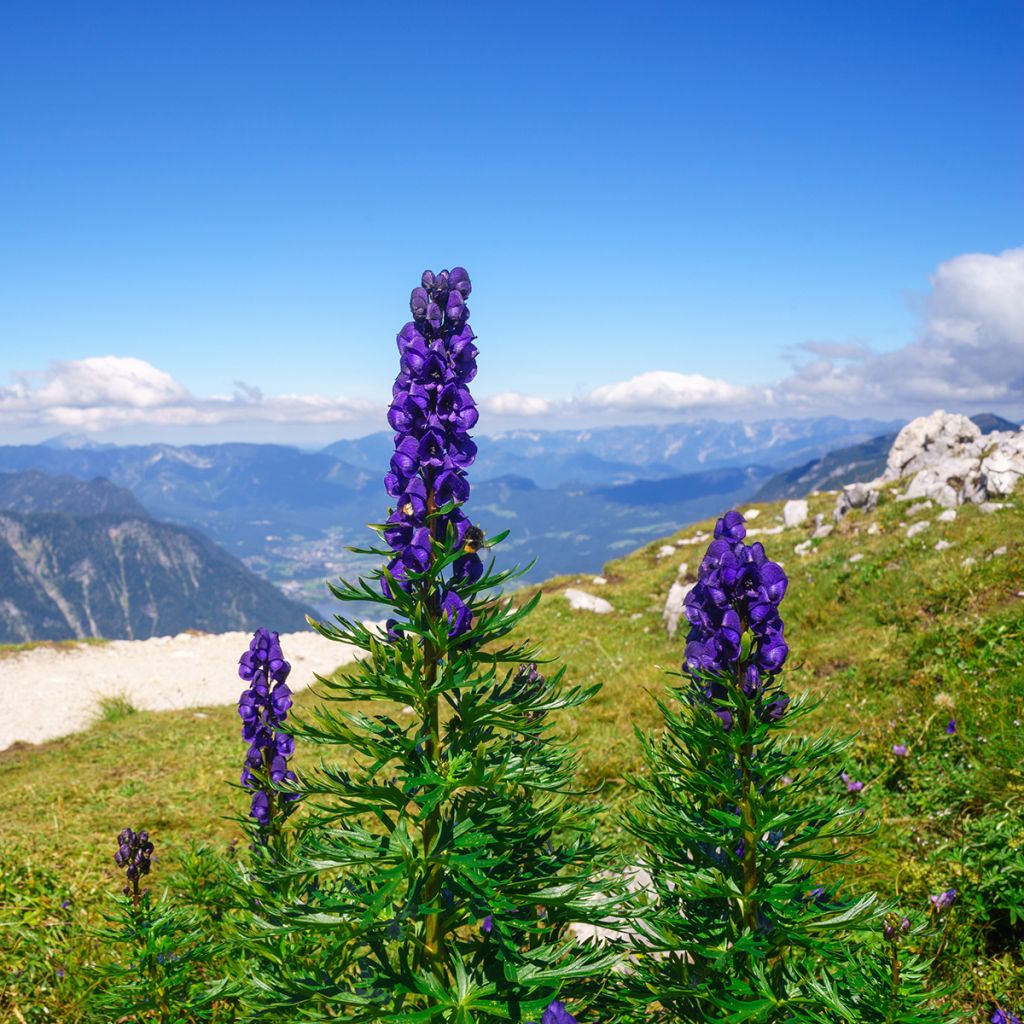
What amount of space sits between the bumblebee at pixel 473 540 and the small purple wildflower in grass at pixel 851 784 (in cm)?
474

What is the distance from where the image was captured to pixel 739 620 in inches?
118

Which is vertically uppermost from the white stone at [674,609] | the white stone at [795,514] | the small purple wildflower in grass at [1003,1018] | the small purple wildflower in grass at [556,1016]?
the small purple wildflower in grass at [556,1016]

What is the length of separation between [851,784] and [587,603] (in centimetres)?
1442

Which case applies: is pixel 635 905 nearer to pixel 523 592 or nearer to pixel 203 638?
pixel 523 592

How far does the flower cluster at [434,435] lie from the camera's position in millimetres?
2900

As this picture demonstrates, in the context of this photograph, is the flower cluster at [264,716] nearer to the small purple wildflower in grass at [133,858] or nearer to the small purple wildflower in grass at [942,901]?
the small purple wildflower in grass at [133,858]

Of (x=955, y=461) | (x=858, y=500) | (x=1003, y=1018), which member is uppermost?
(x=955, y=461)

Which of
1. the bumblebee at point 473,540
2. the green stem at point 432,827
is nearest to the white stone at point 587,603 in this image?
the bumblebee at point 473,540

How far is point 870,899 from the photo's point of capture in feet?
9.39

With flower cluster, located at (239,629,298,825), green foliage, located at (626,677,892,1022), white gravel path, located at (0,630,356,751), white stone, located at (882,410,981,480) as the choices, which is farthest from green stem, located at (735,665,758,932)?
white stone, located at (882,410,981,480)

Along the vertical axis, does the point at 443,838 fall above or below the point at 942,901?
above

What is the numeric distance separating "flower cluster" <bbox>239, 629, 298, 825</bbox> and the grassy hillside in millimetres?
1372

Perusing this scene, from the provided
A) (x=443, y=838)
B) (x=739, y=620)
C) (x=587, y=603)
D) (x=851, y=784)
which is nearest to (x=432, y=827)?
(x=443, y=838)

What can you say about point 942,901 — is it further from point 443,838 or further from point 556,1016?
point 443,838
